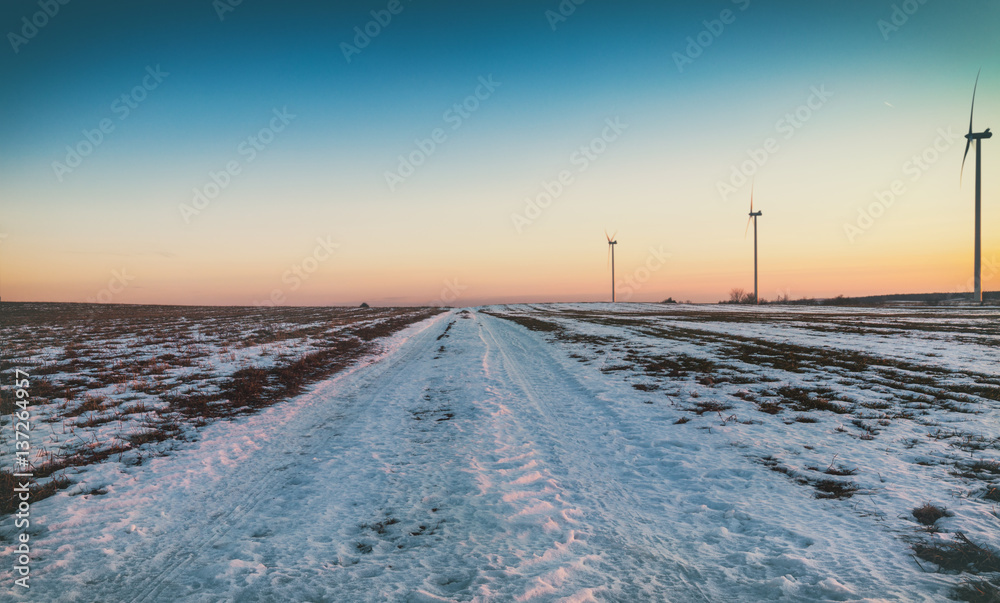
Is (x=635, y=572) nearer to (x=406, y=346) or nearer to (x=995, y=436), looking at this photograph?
(x=995, y=436)

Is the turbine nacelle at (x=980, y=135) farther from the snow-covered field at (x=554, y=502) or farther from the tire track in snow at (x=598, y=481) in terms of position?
the tire track in snow at (x=598, y=481)

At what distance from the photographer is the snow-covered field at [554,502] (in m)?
4.06

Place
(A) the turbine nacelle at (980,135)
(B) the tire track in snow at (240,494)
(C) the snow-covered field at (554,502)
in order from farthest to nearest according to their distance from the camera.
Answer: (A) the turbine nacelle at (980,135) < (B) the tire track in snow at (240,494) < (C) the snow-covered field at (554,502)

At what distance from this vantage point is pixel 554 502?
5680 mm

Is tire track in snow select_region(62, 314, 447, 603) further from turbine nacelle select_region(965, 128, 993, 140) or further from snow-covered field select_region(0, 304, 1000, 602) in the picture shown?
turbine nacelle select_region(965, 128, 993, 140)

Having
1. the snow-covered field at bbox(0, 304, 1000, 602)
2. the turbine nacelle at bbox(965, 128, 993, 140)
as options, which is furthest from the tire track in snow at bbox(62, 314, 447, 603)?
the turbine nacelle at bbox(965, 128, 993, 140)

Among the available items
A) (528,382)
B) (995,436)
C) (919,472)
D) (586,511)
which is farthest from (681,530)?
(528,382)

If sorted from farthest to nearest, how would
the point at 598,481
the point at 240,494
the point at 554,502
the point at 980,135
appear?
the point at 980,135, the point at 598,481, the point at 240,494, the point at 554,502

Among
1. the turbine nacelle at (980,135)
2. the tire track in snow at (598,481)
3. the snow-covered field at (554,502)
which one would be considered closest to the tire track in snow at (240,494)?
the snow-covered field at (554,502)

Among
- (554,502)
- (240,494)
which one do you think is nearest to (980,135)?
(554,502)

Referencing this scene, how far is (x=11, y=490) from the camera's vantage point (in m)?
6.09

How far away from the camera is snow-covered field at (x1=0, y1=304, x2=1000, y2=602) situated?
4059 millimetres

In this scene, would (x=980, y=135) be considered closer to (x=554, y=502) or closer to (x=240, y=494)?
(x=554, y=502)

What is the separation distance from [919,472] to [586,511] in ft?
17.1
